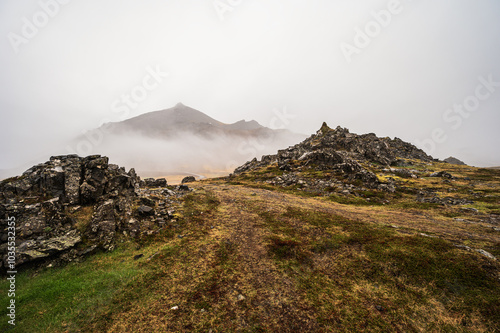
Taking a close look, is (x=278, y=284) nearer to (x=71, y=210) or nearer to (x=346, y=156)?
(x=71, y=210)

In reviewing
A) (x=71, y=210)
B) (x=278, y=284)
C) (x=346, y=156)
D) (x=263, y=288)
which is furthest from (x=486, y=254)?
(x=346, y=156)

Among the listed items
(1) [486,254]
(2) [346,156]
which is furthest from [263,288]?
(2) [346,156]

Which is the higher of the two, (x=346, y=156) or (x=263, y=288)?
(x=346, y=156)

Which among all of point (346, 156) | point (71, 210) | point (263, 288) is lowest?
point (263, 288)

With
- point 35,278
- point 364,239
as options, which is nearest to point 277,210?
point 364,239

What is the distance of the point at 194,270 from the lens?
38.7ft

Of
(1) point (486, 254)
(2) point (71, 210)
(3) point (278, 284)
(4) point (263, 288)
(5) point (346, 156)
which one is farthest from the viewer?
(5) point (346, 156)

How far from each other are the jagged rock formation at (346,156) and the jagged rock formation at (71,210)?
43383 millimetres

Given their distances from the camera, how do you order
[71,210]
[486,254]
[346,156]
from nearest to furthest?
[486,254] → [71,210] → [346,156]

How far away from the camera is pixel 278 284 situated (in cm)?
1049

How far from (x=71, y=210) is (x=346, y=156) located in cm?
6662

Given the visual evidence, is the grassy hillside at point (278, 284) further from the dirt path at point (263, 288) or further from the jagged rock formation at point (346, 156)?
the jagged rock formation at point (346, 156)

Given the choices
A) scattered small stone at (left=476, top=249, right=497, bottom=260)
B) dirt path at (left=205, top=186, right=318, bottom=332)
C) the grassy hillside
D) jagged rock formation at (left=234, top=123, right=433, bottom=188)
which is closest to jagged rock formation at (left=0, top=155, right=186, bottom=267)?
the grassy hillside

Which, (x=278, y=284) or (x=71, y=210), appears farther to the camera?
(x=71, y=210)
